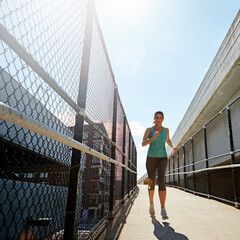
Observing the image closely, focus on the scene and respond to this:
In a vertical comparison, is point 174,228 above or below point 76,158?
below

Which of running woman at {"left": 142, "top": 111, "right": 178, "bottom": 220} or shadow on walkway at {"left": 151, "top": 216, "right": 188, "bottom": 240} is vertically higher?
running woman at {"left": 142, "top": 111, "right": 178, "bottom": 220}

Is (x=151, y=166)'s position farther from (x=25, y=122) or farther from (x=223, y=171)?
(x=223, y=171)

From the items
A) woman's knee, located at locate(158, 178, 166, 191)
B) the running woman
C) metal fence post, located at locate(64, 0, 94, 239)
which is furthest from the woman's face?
metal fence post, located at locate(64, 0, 94, 239)

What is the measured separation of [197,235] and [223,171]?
9537 millimetres

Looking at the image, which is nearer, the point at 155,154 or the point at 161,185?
the point at 161,185

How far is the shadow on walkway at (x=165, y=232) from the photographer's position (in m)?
2.23

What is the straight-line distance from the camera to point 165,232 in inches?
95.0

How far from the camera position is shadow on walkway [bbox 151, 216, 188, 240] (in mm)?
2230

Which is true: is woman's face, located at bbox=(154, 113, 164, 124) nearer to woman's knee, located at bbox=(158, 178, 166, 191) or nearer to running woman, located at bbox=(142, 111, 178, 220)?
running woman, located at bbox=(142, 111, 178, 220)

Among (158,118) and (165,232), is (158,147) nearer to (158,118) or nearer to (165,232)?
(158,118)

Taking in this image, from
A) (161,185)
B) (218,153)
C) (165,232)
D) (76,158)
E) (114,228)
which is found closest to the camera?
(76,158)

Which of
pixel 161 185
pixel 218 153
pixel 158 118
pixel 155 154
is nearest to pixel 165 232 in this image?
pixel 161 185

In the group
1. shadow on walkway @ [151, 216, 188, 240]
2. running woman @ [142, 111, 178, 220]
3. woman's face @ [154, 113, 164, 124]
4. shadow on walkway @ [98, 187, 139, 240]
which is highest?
woman's face @ [154, 113, 164, 124]

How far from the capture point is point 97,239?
2.10 metres
